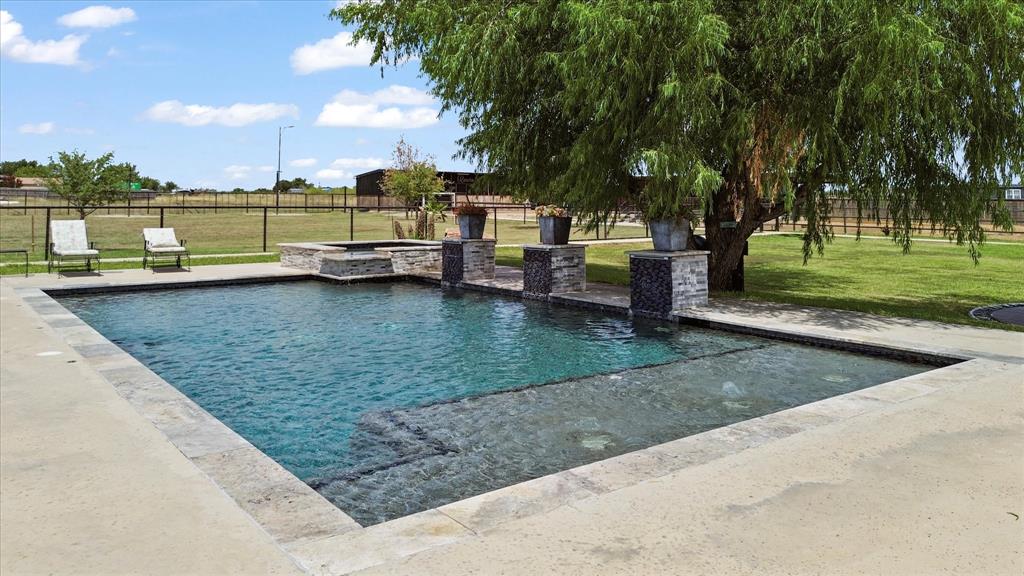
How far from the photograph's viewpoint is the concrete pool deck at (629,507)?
10.9 feet

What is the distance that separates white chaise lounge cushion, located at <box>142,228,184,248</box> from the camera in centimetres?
1716

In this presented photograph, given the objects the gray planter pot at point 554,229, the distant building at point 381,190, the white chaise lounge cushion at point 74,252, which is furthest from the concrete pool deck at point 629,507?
the distant building at point 381,190

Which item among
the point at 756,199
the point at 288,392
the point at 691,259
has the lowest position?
the point at 288,392

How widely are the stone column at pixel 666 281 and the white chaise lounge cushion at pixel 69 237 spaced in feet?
36.9

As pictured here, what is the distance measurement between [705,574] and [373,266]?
1434 centimetres

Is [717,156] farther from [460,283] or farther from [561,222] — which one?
[460,283]

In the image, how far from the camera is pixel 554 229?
13719mm

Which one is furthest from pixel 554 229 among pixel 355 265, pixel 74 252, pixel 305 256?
pixel 74 252

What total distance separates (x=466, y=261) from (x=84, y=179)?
11974 millimetres

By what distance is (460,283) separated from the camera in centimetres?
1548

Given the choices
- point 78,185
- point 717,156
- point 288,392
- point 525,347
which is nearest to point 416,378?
point 288,392

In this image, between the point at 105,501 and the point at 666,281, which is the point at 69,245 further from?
the point at 105,501

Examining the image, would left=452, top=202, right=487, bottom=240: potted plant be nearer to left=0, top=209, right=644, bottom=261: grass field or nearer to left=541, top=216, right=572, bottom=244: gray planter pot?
left=541, top=216, right=572, bottom=244: gray planter pot

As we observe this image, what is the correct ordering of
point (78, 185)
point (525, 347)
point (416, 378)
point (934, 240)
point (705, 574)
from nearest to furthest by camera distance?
point (705, 574), point (416, 378), point (525, 347), point (78, 185), point (934, 240)
